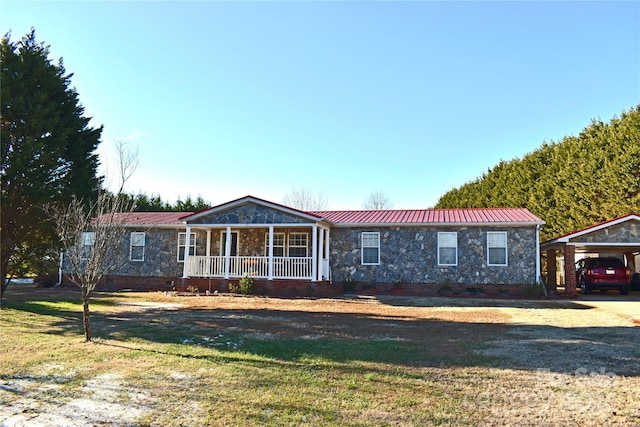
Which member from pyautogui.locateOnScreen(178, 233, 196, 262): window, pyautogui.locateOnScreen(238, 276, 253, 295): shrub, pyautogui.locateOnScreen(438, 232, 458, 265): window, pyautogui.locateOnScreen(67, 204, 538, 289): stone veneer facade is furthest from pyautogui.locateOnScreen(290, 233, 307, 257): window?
pyautogui.locateOnScreen(438, 232, 458, 265): window

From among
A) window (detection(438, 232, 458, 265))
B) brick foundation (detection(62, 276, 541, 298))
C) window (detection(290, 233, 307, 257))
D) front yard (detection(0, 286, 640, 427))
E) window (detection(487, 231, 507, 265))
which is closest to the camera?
front yard (detection(0, 286, 640, 427))

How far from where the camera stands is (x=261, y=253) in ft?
69.8

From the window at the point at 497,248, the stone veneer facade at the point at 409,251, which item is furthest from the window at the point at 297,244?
the window at the point at 497,248

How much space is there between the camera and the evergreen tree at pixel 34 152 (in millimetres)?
12750

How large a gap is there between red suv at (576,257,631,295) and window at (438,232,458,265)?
5.57 m

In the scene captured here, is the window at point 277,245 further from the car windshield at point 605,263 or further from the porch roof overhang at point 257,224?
the car windshield at point 605,263

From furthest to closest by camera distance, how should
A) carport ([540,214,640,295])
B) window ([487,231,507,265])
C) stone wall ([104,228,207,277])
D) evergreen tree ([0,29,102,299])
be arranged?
1. stone wall ([104,228,207,277])
2. window ([487,231,507,265])
3. carport ([540,214,640,295])
4. evergreen tree ([0,29,102,299])

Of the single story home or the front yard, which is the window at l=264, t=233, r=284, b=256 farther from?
the front yard

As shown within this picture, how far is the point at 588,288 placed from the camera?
19797mm

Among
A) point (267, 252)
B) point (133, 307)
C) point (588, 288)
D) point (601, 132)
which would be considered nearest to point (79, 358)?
point (133, 307)

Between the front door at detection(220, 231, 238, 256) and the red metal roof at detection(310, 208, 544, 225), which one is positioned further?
the front door at detection(220, 231, 238, 256)

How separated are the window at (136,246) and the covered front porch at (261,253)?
2438 mm

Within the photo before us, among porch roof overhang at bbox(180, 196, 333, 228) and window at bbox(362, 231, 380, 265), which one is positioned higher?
porch roof overhang at bbox(180, 196, 333, 228)

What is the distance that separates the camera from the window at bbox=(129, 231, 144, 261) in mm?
22359
